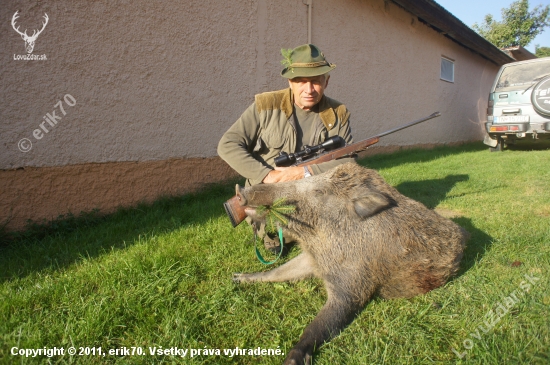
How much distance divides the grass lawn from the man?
80cm

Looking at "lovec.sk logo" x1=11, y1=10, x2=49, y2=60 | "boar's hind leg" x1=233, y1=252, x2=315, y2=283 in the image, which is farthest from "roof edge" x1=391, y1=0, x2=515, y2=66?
"boar's hind leg" x1=233, y1=252, x2=315, y2=283

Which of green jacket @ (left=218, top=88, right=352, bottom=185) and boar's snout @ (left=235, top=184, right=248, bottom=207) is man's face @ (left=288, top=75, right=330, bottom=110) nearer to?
green jacket @ (left=218, top=88, right=352, bottom=185)

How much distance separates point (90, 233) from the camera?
3812 millimetres

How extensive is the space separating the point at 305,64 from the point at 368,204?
149 cm

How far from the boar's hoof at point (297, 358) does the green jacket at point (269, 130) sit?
1.69m

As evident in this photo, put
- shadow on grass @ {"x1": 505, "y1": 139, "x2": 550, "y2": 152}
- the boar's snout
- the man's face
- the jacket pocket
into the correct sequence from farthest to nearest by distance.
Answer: shadow on grass @ {"x1": 505, "y1": 139, "x2": 550, "y2": 152}
the jacket pocket
the man's face
the boar's snout

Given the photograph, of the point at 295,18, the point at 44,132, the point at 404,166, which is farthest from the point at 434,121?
→ the point at 44,132

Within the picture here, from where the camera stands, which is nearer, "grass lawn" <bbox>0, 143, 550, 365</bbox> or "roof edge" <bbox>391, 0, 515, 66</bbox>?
"grass lawn" <bbox>0, 143, 550, 365</bbox>

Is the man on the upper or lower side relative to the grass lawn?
upper

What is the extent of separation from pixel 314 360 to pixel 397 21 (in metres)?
9.96

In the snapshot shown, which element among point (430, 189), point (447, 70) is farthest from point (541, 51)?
point (430, 189)

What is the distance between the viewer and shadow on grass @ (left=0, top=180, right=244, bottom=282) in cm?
310

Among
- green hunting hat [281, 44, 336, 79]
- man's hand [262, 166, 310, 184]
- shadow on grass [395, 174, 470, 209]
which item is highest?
green hunting hat [281, 44, 336, 79]

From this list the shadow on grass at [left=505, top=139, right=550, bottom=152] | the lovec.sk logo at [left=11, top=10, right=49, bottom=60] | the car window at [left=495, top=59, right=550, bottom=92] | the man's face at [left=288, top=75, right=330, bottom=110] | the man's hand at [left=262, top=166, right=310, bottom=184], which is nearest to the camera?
the man's hand at [left=262, top=166, right=310, bottom=184]
